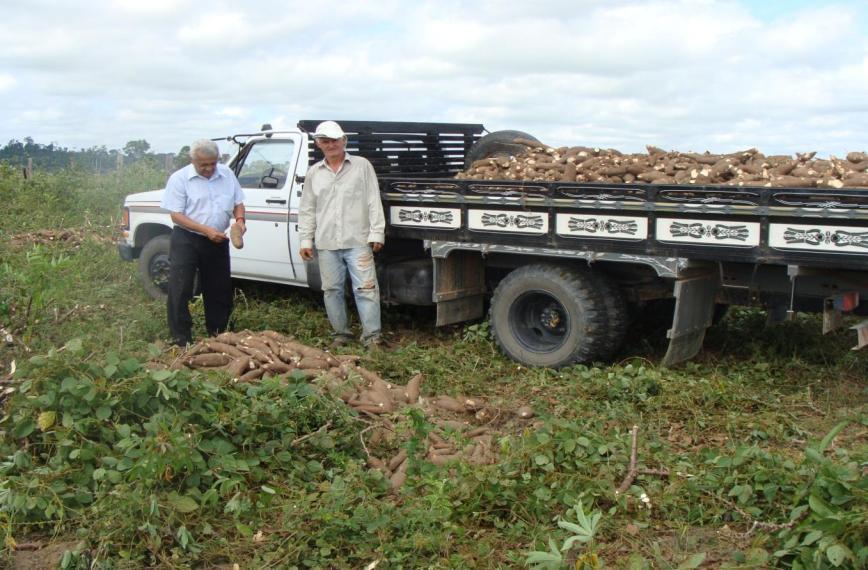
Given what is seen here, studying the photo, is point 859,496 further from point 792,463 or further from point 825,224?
point 825,224

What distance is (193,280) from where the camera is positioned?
26.0 ft

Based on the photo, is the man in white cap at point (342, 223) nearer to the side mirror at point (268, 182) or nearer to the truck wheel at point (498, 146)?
the side mirror at point (268, 182)

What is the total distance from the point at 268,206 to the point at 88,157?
16.9 metres

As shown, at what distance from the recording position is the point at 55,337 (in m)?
8.09

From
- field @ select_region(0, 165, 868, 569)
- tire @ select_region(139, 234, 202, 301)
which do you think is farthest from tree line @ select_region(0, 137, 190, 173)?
field @ select_region(0, 165, 868, 569)

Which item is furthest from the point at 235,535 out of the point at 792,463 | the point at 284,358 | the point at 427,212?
the point at 427,212

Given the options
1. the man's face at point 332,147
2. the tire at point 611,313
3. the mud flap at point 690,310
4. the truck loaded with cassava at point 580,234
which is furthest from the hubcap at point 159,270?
the mud flap at point 690,310

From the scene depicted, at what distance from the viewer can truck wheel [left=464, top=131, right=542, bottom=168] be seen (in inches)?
370

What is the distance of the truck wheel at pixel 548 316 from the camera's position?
7.30 metres

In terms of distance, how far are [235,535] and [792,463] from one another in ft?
8.66

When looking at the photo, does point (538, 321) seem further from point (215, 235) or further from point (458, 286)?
point (215, 235)

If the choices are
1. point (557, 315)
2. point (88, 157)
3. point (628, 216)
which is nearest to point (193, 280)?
point (557, 315)

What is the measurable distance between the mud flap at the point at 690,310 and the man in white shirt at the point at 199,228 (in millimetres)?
3654

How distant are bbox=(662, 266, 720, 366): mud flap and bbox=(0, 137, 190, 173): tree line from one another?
52.3 feet
